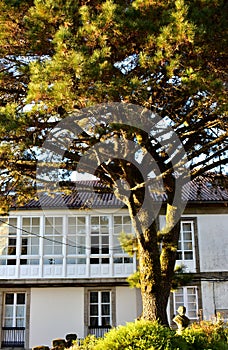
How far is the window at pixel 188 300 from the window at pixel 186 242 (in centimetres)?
133

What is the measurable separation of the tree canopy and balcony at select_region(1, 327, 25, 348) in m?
11.9

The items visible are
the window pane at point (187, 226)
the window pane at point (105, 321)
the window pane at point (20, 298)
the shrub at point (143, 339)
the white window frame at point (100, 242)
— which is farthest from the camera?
the window pane at point (187, 226)

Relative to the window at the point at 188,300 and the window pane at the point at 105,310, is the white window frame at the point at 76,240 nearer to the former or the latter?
the window pane at the point at 105,310

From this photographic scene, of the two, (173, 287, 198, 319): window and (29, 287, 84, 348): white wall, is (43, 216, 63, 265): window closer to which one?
(29, 287, 84, 348): white wall

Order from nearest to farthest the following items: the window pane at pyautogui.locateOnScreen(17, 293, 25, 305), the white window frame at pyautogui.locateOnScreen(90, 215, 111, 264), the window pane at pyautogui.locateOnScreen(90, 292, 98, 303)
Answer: the white window frame at pyautogui.locateOnScreen(90, 215, 111, 264) < the window pane at pyautogui.locateOnScreen(90, 292, 98, 303) < the window pane at pyautogui.locateOnScreen(17, 293, 25, 305)

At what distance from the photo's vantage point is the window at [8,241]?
20.4 meters

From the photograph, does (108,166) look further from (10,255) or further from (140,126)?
(10,255)

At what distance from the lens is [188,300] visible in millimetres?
20109

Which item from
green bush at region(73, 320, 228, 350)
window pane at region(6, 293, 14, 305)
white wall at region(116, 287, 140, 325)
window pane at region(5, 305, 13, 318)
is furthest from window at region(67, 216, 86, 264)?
green bush at region(73, 320, 228, 350)

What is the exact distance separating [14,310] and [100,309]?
3.57 m

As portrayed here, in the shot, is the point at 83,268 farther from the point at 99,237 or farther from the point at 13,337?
the point at 13,337

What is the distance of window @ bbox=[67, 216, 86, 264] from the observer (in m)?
20.4

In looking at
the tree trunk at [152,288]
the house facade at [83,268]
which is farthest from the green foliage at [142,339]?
the house facade at [83,268]

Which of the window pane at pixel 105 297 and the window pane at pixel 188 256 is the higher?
the window pane at pixel 188 256
